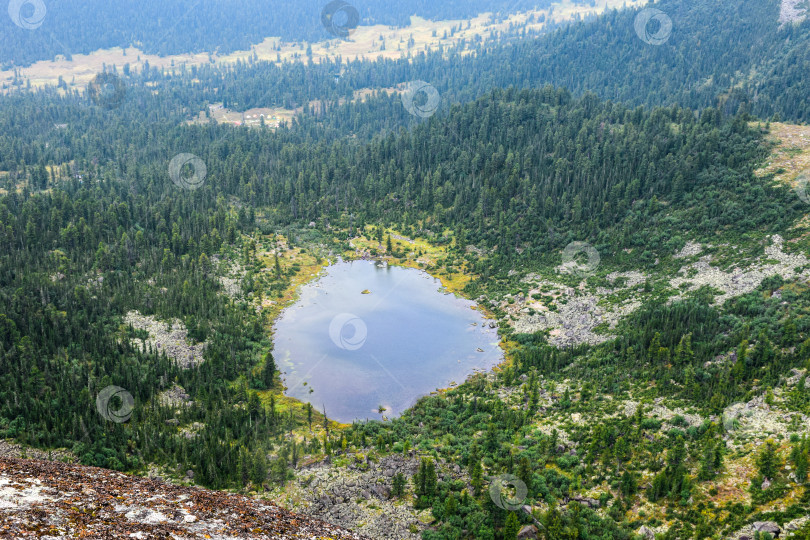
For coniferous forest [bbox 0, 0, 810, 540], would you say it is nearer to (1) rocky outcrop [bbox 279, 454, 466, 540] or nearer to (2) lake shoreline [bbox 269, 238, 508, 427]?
(1) rocky outcrop [bbox 279, 454, 466, 540]

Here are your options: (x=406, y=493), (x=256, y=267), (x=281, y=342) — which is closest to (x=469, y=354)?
(x=281, y=342)

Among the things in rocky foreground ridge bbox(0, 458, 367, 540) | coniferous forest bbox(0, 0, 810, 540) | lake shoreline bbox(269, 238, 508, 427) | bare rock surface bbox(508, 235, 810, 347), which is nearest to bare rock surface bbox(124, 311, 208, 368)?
coniferous forest bbox(0, 0, 810, 540)

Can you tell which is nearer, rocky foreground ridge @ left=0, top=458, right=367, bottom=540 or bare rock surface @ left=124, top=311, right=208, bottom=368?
rocky foreground ridge @ left=0, top=458, right=367, bottom=540

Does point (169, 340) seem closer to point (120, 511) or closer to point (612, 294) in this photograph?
point (120, 511)

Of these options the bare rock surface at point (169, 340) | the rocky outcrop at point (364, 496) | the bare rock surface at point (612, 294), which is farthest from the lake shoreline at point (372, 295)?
the rocky outcrop at point (364, 496)

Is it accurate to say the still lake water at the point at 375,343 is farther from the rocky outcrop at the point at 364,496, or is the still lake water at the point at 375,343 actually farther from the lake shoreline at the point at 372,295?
the rocky outcrop at the point at 364,496

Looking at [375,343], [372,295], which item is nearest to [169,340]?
[375,343]
